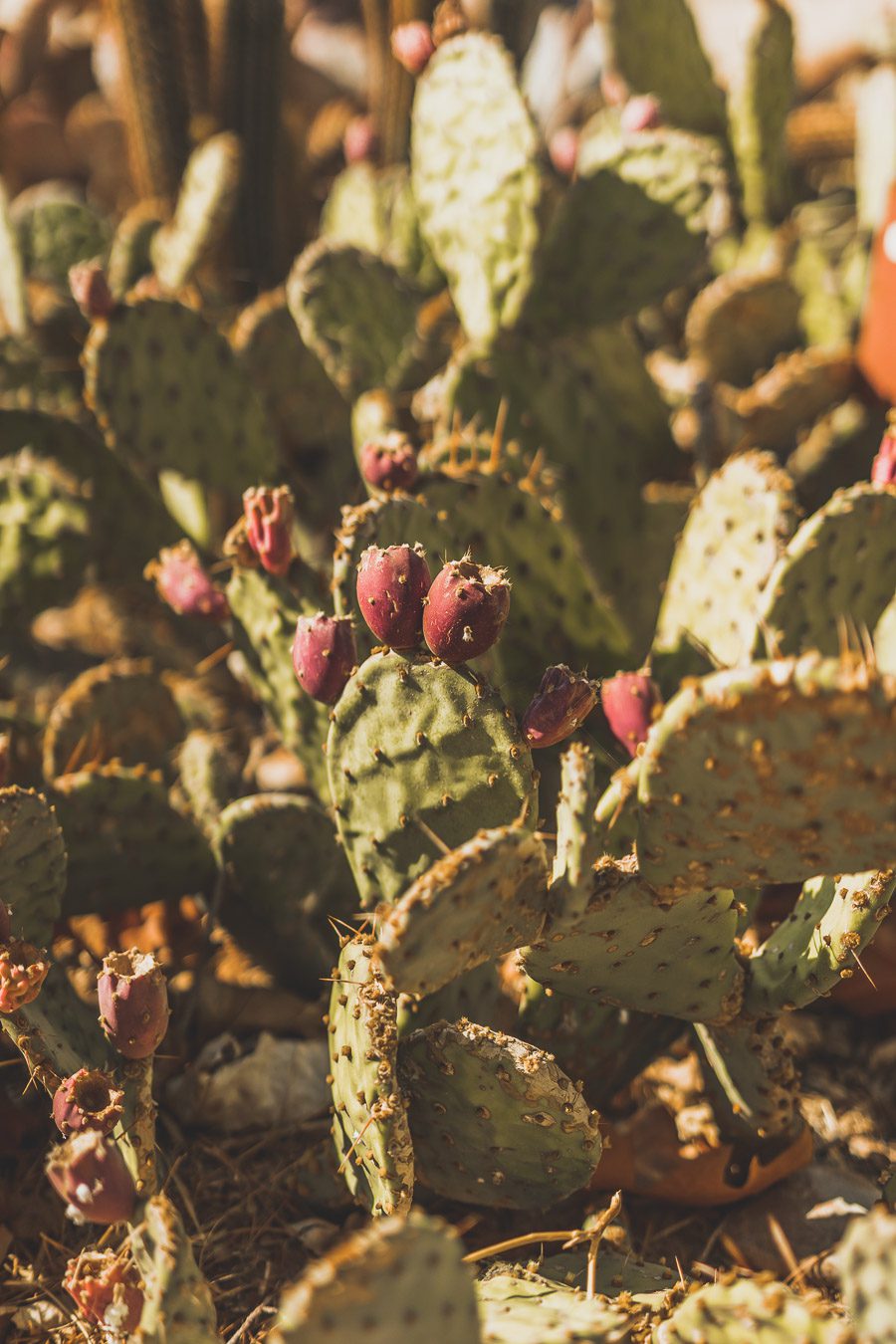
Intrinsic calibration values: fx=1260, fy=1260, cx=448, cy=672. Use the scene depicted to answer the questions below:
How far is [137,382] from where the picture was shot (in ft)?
7.64

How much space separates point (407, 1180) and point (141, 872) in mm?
764

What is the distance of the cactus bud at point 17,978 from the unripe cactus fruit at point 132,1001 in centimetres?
7

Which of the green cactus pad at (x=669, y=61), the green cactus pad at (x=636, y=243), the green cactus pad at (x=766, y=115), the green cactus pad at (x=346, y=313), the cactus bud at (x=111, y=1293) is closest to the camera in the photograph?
the cactus bud at (x=111, y=1293)

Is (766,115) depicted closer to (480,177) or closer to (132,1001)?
(480,177)

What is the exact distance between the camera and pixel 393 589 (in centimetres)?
142

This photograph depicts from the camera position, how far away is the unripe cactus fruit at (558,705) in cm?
144

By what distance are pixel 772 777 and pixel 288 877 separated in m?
1.00

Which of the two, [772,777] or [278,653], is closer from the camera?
[772,777]

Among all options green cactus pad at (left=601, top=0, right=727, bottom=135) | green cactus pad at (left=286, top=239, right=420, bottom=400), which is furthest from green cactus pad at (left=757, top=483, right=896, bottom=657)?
green cactus pad at (left=601, top=0, right=727, bottom=135)

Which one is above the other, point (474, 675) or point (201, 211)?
point (201, 211)

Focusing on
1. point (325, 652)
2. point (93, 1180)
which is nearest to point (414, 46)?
point (325, 652)

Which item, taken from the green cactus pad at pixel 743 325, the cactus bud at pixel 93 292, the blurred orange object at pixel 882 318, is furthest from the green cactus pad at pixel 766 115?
the cactus bud at pixel 93 292

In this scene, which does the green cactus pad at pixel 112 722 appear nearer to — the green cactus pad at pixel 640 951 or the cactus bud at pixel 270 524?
the cactus bud at pixel 270 524

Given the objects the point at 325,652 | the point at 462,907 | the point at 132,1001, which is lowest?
the point at 132,1001
